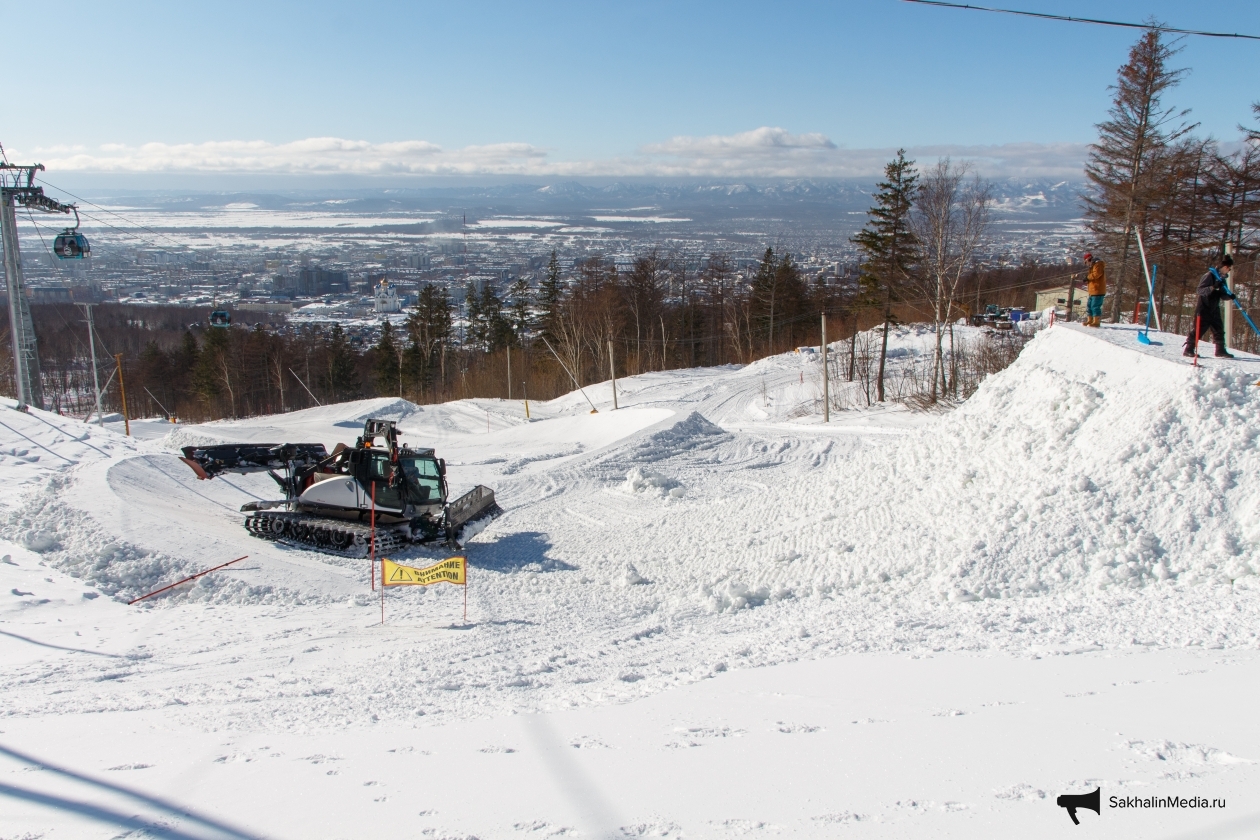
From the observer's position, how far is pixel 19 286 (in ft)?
59.8

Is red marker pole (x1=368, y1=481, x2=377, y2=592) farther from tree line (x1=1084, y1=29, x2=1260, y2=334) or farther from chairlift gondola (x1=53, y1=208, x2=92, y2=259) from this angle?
tree line (x1=1084, y1=29, x2=1260, y2=334)

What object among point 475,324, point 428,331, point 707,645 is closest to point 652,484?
point 707,645

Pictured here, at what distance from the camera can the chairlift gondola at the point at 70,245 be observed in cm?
A: 2039

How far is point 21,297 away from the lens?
18.4 m

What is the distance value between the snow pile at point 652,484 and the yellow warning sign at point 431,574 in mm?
6623

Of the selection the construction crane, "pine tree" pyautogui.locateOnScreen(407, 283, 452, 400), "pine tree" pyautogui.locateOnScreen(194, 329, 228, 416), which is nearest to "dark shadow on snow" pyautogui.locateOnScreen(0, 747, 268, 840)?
the construction crane

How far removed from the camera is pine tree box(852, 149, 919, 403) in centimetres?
3375

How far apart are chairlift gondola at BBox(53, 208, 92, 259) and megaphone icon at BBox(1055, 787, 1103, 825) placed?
24.9m

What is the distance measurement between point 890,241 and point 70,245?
3081 centimetres

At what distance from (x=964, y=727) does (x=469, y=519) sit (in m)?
8.79

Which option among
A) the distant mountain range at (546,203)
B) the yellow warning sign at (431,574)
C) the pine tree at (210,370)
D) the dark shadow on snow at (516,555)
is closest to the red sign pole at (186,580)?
the yellow warning sign at (431,574)

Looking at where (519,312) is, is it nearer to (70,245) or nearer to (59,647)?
(70,245)

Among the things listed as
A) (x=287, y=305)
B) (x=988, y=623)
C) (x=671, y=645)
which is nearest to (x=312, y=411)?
(x=671, y=645)

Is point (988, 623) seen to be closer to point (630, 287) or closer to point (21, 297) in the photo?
point (21, 297)
